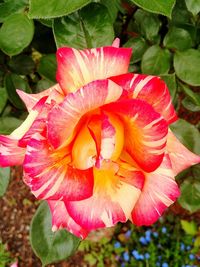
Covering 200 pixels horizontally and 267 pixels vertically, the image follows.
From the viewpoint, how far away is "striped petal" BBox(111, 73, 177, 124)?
1.80ft

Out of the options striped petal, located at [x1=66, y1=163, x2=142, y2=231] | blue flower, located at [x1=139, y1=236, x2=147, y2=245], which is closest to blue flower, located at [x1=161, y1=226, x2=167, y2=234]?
blue flower, located at [x1=139, y1=236, x2=147, y2=245]

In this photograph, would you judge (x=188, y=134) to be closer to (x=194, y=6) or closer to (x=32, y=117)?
Answer: (x=194, y=6)

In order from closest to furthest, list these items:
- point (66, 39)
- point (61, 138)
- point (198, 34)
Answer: point (61, 138)
point (66, 39)
point (198, 34)

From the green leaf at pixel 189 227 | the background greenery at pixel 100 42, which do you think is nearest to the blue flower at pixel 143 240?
the green leaf at pixel 189 227

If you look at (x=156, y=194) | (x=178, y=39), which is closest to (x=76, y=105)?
(x=156, y=194)

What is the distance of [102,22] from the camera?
27.9 inches

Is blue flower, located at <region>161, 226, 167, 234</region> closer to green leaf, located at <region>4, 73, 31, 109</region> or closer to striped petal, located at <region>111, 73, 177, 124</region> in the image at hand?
green leaf, located at <region>4, 73, 31, 109</region>

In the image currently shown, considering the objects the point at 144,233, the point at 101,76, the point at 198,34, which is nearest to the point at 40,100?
the point at 101,76

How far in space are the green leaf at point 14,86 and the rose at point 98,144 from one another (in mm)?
311

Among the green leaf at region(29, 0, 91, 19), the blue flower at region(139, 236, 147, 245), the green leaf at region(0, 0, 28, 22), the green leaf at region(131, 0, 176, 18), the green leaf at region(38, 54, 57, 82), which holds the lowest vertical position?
the blue flower at region(139, 236, 147, 245)

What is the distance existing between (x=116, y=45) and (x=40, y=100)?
11 centimetres

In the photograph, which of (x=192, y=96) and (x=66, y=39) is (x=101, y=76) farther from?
(x=192, y=96)

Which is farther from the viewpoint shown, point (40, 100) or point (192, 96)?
point (192, 96)

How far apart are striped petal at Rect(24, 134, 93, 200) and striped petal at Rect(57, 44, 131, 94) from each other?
0.07m
